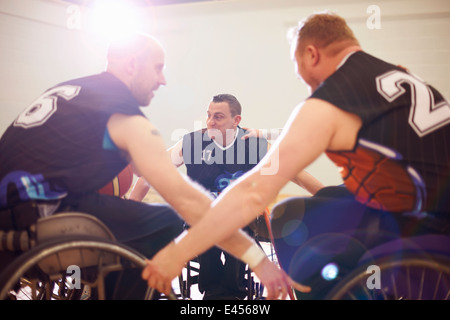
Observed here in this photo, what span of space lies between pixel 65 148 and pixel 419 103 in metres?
1.12

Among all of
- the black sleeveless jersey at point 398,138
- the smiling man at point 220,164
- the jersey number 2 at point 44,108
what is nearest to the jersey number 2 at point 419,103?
the black sleeveless jersey at point 398,138

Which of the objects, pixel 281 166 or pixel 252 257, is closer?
pixel 281 166

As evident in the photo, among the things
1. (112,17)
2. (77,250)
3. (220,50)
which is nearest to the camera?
(77,250)

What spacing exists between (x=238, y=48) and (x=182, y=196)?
15.8ft

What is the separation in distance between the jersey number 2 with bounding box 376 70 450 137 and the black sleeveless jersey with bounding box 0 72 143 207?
0.79 meters

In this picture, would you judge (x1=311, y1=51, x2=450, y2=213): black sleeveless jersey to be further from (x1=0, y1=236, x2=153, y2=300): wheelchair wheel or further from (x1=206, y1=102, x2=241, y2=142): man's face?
(x1=206, y1=102, x2=241, y2=142): man's face

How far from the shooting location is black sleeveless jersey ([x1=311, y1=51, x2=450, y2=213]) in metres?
1.03

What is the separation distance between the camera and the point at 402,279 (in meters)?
1.06

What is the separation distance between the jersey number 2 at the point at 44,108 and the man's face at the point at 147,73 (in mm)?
218

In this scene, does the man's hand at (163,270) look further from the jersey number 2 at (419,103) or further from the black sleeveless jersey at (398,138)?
the jersey number 2 at (419,103)

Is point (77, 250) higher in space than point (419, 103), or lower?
lower

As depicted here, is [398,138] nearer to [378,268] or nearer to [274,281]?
[378,268]

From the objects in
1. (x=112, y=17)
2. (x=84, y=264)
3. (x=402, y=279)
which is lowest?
(x=402, y=279)

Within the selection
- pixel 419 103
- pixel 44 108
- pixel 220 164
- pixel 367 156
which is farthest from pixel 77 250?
pixel 220 164
